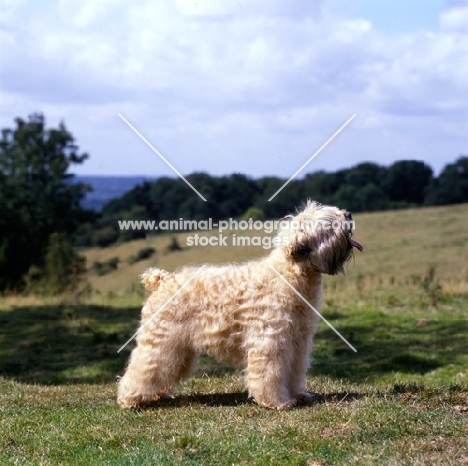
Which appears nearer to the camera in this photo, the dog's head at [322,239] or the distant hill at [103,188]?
the dog's head at [322,239]

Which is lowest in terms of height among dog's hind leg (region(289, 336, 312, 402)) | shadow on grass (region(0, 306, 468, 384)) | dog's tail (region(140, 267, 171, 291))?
shadow on grass (region(0, 306, 468, 384))

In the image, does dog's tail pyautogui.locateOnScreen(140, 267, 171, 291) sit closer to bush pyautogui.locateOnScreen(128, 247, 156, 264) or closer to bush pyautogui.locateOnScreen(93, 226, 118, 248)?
bush pyautogui.locateOnScreen(128, 247, 156, 264)

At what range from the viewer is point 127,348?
52.5 feet

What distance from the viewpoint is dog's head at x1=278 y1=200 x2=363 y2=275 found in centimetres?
817

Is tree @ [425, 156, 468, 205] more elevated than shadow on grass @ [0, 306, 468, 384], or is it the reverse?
tree @ [425, 156, 468, 205]

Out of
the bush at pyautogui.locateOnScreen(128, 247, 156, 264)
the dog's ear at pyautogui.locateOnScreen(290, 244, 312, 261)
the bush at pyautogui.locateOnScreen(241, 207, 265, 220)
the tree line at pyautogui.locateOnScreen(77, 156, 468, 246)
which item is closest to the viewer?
the dog's ear at pyautogui.locateOnScreen(290, 244, 312, 261)

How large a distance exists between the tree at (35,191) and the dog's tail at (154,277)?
2795 cm

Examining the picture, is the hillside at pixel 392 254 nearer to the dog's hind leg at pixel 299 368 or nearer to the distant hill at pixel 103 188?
the distant hill at pixel 103 188

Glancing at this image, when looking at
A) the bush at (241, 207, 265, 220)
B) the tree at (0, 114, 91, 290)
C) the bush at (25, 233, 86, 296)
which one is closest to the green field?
the bush at (241, 207, 265, 220)

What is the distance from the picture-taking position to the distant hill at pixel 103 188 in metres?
42.4

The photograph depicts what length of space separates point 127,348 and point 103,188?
105ft

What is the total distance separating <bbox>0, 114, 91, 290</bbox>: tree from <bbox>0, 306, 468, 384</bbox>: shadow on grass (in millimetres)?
18139

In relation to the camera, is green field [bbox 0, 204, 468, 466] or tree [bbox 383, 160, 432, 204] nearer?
green field [bbox 0, 204, 468, 466]

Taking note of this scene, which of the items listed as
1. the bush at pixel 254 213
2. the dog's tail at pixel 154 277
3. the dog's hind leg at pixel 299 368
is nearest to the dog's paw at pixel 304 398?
the dog's hind leg at pixel 299 368
